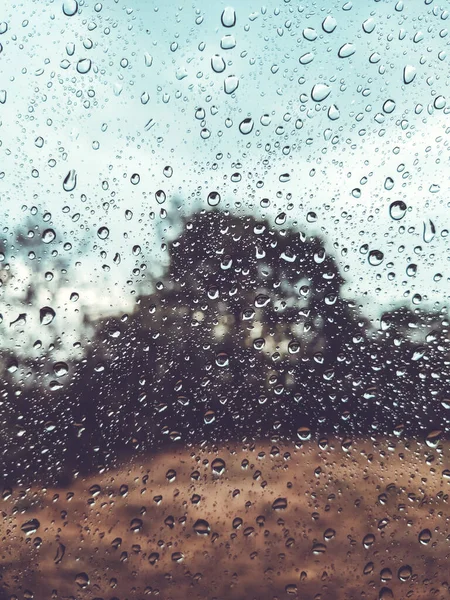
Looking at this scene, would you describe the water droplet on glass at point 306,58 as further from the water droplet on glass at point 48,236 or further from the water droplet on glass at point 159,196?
the water droplet on glass at point 48,236

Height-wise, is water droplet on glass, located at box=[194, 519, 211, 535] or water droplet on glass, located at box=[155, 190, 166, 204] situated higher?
water droplet on glass, located at box=[155, 190, 166, 204]

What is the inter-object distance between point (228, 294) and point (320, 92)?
507mm

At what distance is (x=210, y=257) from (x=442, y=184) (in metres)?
0.55

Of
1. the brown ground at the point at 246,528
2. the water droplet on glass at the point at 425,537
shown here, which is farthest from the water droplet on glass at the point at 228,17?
the water droplet on glass at the point at 425,537

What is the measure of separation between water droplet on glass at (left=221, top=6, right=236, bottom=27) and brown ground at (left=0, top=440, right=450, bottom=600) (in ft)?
3.16

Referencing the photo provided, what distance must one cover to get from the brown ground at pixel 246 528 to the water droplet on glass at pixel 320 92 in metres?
0.78

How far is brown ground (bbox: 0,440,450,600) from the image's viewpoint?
Answer: 3.12 feet

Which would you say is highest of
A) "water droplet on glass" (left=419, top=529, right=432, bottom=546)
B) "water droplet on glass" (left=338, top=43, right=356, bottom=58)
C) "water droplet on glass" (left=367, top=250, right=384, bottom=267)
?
"water droplet on glass" (left=338, top=43, right=356, bottom=58)

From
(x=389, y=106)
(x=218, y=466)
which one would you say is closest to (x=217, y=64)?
(x=389, y=106)

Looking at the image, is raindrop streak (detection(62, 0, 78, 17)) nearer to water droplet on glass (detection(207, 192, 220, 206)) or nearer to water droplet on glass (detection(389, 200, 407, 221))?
water droplet on glass (detection(207, 192, 220, 206))

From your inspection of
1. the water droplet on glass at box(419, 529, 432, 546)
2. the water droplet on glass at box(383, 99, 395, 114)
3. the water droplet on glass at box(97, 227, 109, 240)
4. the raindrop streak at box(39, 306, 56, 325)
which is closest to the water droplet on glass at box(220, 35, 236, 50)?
the water droplet on glass at box(383, 99, 395, 114)

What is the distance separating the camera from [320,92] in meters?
1.07

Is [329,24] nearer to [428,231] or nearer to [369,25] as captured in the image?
[369,25]

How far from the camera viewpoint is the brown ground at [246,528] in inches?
37.4
